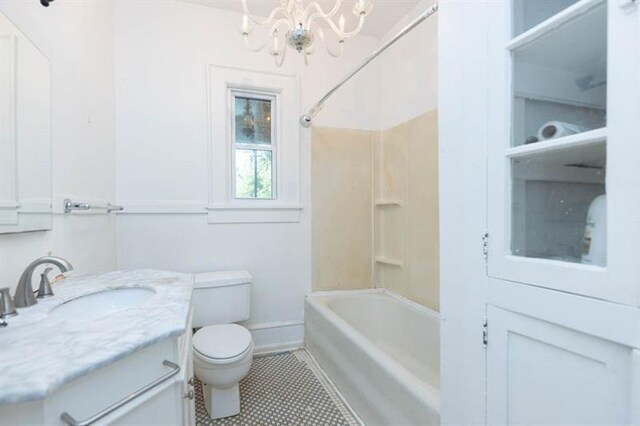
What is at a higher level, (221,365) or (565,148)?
(565,148)

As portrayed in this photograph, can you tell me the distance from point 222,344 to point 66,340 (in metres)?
1.10

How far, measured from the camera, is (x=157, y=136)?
2197 millimetres

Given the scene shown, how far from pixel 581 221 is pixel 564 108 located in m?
0.31

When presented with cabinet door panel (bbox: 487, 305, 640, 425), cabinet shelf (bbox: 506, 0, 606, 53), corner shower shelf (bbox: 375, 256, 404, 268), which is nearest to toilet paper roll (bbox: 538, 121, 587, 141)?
cabinet shelf (bbox: 506, 0, 606, 53)

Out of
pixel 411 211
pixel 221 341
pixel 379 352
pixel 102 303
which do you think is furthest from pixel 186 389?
pixel 411 211

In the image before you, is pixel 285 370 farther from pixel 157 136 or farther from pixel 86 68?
pixel 86 68

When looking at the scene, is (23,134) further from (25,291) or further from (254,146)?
(254,146)

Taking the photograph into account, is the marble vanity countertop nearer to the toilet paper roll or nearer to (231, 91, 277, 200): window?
the toilet paper roll

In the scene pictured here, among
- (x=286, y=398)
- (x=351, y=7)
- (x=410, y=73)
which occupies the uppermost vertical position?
(x=351, y=7)

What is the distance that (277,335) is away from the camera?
252 centimetres

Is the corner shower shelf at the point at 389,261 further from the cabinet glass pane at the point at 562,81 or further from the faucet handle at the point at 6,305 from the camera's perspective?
the faucet handle at the point at 6,305

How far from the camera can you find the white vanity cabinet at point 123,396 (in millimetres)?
565

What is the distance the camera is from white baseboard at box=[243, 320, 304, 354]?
2461 millimetres

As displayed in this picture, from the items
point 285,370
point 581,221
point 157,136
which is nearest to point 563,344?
point 581,221
